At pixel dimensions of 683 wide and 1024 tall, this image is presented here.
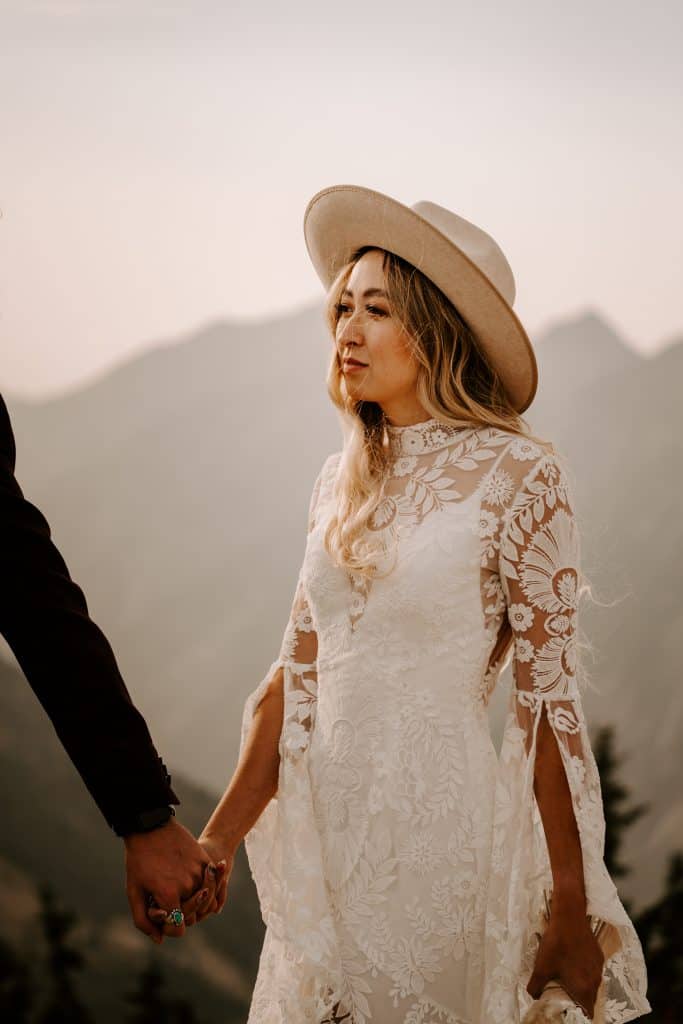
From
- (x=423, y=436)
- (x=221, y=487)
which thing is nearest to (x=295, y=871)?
(x=423, y=436)

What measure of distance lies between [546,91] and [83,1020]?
3.48m

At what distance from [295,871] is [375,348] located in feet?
2.70

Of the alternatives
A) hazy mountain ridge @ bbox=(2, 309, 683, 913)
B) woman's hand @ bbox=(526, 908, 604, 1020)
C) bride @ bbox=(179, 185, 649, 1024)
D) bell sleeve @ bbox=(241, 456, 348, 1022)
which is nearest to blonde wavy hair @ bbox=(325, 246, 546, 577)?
bride @ bbox=(179, 185, 649, 1024)

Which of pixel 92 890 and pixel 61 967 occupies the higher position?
pixel 92 890

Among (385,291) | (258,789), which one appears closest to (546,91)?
(385,291)

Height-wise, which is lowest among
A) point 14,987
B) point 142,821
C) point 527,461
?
point 14,987

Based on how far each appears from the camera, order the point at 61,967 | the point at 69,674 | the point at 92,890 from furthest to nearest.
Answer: the point at 92,890 → the point at 61,967 → the point at 69,674

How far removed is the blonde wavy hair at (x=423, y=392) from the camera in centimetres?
154

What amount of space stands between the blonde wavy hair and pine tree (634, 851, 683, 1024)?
7.93ft

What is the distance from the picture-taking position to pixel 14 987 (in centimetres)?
338

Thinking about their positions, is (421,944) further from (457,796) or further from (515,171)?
(515,171)

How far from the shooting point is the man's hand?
1.20 m

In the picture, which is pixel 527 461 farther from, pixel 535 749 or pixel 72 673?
pixel 72 673

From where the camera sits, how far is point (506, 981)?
1.34 meters
